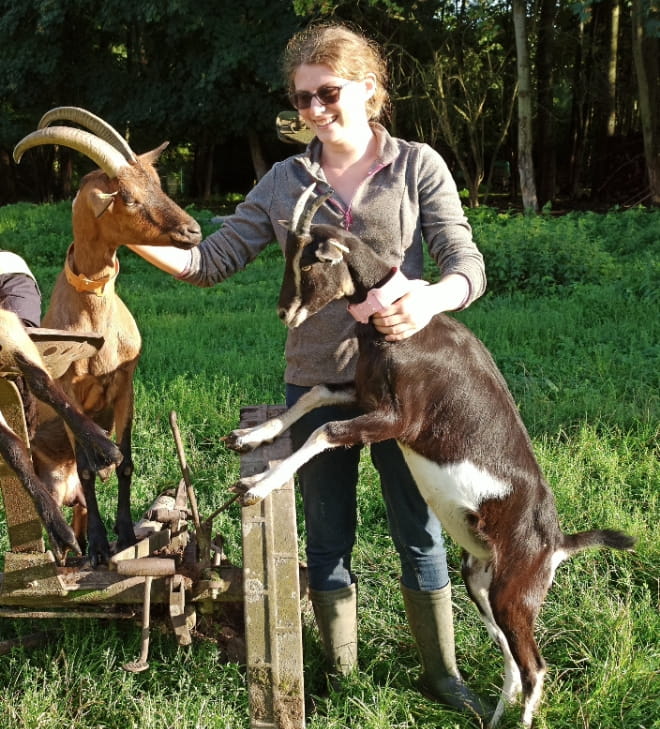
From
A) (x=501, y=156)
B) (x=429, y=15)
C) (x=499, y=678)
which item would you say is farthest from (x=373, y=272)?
(x=501, y=156)

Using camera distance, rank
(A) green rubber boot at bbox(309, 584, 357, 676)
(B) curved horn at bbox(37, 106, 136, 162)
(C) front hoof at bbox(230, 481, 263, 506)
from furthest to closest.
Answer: (A) green rubber boot at bbox(309, 584, 357, 676)
(B) curved horn at bbox(37, 106, 136, 162)
(C) front hoof at bbox(230, 481, 263, 506)

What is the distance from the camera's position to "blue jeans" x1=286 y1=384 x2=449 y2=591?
2990 millimetres

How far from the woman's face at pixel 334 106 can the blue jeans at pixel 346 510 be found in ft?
2.96

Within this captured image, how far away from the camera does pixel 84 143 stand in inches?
108

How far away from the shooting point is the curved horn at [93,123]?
283 centimetres

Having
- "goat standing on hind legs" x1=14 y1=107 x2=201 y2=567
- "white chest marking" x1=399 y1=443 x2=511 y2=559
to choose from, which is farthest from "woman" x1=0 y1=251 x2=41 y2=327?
"white chest marking" x1=399 y1=443 x2=511 y2=559

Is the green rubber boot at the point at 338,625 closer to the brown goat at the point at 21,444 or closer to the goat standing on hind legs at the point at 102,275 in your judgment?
the goat standing on hind legs at the point at 102,275

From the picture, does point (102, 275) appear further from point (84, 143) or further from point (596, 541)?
point (596, 541)

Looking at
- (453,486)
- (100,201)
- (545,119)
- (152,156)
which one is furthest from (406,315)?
A: (545,119)

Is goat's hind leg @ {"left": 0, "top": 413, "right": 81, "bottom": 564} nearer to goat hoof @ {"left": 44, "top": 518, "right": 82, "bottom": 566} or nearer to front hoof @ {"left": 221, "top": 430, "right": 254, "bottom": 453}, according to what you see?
goat hoof @ {"left": 44, "top": 518, "right": 82, "bottom": 566}

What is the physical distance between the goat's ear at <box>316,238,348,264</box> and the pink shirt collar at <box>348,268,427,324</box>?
6.2 inches

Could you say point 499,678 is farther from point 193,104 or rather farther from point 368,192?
point 193,104

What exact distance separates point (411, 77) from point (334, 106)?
15013mm

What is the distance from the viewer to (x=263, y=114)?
63.3 feet
